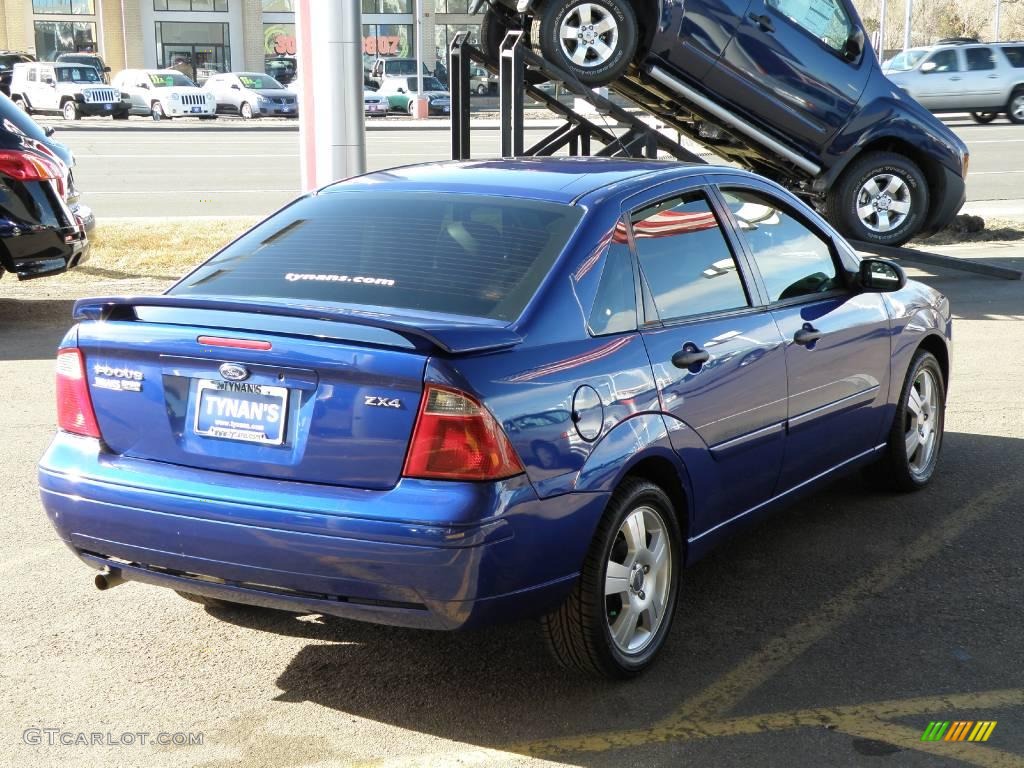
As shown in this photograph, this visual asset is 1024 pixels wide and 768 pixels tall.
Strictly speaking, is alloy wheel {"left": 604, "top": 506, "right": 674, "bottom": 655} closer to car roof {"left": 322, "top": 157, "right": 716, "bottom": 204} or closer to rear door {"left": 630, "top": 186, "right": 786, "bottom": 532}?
rear door {"left": 630, "top": 186, "right": 786, "bottom": 532}

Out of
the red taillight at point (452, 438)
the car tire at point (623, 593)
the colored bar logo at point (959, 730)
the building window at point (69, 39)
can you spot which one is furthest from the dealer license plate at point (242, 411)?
the building window at point (69, 39)

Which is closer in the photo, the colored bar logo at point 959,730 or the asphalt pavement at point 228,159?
the colored bar logo at point 959,730

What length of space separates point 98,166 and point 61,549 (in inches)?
736

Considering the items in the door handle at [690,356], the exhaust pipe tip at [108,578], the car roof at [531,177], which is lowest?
the exhaust pipe tip at [108,578]

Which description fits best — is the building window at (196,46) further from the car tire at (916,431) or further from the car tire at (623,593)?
the car tire at (623,593)

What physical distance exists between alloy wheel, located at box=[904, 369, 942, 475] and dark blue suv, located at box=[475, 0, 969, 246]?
19.6 ft

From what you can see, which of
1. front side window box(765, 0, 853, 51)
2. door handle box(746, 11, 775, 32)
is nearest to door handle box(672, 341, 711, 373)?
door handle box(746, 11, 775, 32)

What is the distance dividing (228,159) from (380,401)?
2164cm

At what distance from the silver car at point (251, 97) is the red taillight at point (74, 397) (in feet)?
136

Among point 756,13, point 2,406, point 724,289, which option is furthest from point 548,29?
point 724,289

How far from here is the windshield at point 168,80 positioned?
1758 inches

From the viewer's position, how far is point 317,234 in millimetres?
4664

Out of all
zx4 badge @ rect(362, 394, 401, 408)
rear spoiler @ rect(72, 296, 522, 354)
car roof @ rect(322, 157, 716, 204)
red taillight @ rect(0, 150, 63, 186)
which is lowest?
red taillight @ rect(0, 150, 63, 186)

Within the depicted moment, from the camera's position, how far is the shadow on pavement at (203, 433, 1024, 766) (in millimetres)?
4047
